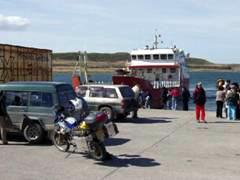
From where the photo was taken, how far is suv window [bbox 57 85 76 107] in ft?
48.7

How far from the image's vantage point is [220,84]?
81.3 ft

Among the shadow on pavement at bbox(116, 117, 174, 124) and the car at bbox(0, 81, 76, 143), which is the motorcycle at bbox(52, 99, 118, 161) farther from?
the shadow on pavement at bbox(116, 117, 174, 124)

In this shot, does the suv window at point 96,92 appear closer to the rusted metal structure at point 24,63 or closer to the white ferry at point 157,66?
the rusted metal structure at point 24,63

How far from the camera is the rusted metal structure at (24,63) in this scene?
94.5ft

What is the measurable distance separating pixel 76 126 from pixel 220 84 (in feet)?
43.9

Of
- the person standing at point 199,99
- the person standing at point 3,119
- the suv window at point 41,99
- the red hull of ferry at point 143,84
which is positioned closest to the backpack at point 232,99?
the person standing at point 199,99

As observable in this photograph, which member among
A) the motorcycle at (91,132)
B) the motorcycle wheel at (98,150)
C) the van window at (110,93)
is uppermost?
the van window at (110,93)

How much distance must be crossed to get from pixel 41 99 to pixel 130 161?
3.94m

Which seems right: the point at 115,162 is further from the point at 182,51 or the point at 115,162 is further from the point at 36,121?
the point at 182,51

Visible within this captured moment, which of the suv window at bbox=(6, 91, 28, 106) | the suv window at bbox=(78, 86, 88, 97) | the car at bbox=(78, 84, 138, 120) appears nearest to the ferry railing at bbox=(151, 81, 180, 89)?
the suv window at bbox=(78, 86, 88, 97)

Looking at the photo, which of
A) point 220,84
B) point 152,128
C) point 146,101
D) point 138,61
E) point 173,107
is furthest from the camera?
point 138,61

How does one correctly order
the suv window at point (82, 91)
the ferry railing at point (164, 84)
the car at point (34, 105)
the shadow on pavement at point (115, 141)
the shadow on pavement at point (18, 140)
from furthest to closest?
the ferry railing at point (164, 84)
the suv window at point (82, 91)
the shadow on pavement at point (115, 141)
the shadow on pavement at point (18, 140)
the car at point (34, 105)

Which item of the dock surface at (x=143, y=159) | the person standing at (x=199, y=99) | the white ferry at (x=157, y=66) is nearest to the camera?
the dock surface at (x=143, y=159)

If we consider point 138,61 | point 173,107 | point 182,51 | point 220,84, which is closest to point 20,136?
point 220,84
